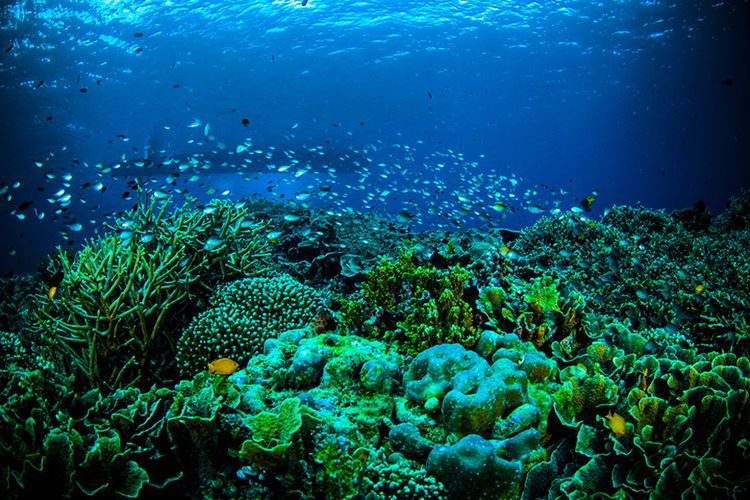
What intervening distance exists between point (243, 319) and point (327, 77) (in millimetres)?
40138

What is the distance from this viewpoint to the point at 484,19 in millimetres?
34188

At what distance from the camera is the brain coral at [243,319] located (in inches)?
210

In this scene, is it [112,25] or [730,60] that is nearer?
[112,25]

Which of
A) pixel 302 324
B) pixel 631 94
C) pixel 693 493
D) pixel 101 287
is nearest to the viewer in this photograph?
pixel 693 493

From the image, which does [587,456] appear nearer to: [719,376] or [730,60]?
[719,376]

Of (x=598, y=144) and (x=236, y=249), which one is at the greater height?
(x=236, y=249)

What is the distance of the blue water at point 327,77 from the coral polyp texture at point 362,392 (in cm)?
461

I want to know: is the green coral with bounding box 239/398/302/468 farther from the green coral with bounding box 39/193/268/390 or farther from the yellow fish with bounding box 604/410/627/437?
the green coral with bounding box 39/193/268/390

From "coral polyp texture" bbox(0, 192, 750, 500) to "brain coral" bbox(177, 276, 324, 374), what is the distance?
3 centimetres

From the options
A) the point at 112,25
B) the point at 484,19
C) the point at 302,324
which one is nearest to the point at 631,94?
the point at 484,19

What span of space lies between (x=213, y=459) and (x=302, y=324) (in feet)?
9.41

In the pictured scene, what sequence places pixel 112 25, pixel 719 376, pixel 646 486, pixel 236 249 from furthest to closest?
pixel 112 25 < pixel 236 249 < pixel 719 376 < pixel 646 486

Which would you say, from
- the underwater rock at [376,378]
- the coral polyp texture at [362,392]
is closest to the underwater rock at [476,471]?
the coral polyp texture at [362,392]

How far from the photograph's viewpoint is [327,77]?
1580 inches
